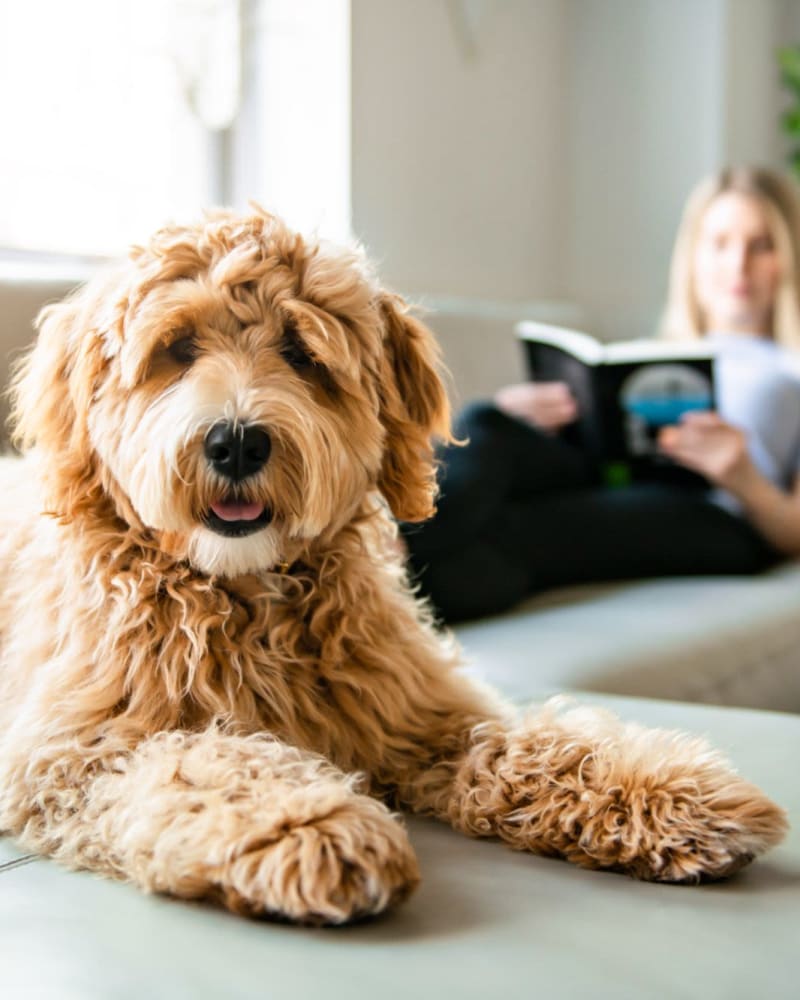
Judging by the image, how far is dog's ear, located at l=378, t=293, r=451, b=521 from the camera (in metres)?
1.54

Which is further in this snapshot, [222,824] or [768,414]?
[768,414]

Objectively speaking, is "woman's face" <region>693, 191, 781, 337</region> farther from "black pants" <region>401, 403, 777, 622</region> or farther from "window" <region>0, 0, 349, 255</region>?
"window" <region>0, 0, 349, 255</region>

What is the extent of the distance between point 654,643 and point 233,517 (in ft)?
4.30

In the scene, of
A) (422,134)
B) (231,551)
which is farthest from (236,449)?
(422,134)

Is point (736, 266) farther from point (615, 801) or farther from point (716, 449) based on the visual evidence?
point (615, 801)

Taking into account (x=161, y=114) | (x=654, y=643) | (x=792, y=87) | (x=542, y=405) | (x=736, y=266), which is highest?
(x=792, y=87)

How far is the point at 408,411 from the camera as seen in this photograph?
1.57 m

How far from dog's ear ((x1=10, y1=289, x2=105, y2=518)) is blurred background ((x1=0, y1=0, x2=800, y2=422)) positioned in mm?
725

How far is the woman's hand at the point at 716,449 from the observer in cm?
331

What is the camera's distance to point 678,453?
11.1 ft

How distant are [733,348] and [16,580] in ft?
9.56

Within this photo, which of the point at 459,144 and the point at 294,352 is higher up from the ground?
the point at 459,144

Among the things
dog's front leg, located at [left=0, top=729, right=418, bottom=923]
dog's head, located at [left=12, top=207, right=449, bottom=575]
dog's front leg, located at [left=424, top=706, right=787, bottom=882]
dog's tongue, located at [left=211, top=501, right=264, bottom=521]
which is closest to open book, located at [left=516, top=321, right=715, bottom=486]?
dog's head, located at [left=12, top=207, right=449, bottom=575]

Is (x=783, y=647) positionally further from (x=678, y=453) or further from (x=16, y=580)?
(x=16, y=580)
